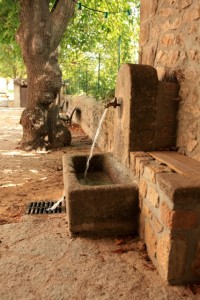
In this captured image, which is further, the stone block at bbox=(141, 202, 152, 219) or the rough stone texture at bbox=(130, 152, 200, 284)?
the stone block at bbox=(141, 202, 152, 219)

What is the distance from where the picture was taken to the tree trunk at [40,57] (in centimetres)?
556

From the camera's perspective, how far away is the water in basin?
9.42 feet

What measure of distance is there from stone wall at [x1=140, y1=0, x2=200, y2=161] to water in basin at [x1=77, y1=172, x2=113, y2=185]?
0.93 m

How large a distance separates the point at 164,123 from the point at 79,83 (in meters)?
9.73

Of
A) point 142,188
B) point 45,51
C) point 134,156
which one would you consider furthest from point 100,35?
point 142,188

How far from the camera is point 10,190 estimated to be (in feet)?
11.8

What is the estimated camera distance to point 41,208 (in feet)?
9.48

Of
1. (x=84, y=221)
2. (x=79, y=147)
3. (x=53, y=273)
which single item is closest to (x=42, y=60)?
(x=79, y=147)

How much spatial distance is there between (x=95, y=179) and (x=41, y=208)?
672mm

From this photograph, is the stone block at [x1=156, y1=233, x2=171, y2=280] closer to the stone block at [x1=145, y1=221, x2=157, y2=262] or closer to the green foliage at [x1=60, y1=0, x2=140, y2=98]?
the stone block at [x1=145, y1=221, x2=157, y2=262]

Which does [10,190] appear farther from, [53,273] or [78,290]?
[78,290]

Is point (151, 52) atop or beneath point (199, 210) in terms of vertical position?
atop

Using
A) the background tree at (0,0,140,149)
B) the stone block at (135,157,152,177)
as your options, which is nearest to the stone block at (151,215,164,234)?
the stone block at (135,157,152,177)

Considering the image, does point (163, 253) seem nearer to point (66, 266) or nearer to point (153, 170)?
point (153, 170)
